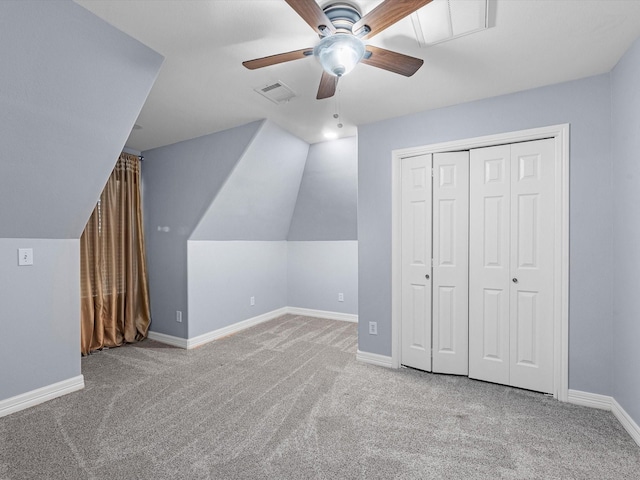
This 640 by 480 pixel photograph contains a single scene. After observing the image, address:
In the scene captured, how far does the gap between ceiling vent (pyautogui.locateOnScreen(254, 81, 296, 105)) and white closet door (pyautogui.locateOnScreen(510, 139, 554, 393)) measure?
6.08ft

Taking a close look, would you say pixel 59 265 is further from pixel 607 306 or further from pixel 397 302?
pixel 607 306

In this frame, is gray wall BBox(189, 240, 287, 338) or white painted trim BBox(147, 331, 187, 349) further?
gray wall BBox(189, 240, 287, 338)

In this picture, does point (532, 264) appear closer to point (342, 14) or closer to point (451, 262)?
point (451, 262)

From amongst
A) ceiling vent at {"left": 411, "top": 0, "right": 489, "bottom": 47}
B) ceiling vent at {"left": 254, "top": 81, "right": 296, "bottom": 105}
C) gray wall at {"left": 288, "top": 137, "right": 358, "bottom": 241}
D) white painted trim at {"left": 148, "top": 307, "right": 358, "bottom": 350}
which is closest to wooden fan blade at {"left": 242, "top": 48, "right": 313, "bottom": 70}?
ceiling vent at {"left": 411, "top": 0, "right": 489, "bottom": 47}

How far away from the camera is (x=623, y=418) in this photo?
82.1 inches

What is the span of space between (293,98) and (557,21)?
1.77 m

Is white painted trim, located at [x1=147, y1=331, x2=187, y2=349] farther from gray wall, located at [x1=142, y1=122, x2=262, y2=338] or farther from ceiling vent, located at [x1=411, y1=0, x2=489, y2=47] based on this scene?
ceiling vent, located at [x1=411, y1=0, x2=489, y2=47]

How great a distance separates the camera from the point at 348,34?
59.1 inches

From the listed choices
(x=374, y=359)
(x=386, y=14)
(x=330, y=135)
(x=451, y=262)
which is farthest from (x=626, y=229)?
(x=330, y=135)

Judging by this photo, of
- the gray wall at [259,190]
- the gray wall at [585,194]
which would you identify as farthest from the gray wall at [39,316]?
the gray wall at [585,194]

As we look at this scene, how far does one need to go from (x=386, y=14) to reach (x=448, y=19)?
1.88ft

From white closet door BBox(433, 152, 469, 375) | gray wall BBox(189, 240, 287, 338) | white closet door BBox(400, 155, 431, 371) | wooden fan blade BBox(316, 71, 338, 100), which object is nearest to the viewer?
wooden fan blade BBox(316, 71, 338, 100)

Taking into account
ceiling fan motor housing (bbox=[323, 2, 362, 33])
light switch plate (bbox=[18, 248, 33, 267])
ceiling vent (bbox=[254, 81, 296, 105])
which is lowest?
light switch plate (bbox=[18, 248, 33, 267])

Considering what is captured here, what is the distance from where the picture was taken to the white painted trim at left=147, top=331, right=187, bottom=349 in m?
3.63
